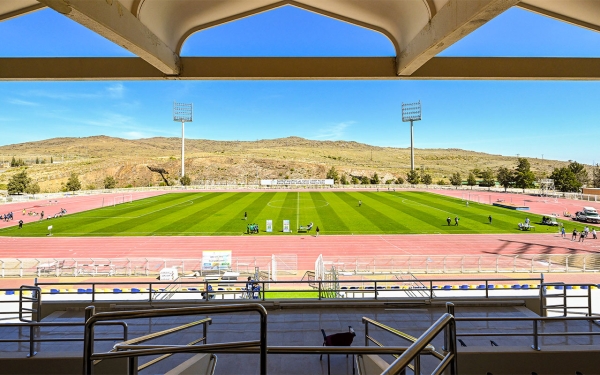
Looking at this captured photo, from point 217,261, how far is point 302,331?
37.9ft

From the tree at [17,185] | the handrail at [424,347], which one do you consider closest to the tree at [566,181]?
the handrail at [424,347]

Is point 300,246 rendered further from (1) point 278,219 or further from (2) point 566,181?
(2) point 566,181

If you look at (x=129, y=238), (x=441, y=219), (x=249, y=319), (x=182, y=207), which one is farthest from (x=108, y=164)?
(x=249, y=319)

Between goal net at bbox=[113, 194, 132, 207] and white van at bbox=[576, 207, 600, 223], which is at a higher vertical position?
goal net at bbox=[113, 194, 132, 207]

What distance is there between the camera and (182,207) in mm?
44938

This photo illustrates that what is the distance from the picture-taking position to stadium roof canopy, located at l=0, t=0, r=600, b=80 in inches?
199

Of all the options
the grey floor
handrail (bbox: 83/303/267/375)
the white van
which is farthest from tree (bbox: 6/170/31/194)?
the white van

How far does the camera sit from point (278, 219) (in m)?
35.5

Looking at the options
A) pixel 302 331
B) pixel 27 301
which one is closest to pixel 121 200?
pixel 27 301

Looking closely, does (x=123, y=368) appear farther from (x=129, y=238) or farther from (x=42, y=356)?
(x=129, y=238)

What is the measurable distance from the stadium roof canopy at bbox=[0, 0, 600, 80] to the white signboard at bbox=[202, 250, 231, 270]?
12815 mm

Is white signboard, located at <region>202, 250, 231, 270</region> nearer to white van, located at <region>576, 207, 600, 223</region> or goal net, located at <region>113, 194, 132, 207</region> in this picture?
white van, located at <region>576, 207, 600, 223</region>

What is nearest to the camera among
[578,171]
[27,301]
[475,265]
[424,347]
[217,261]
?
[424,347]

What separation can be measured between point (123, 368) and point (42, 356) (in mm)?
1254
